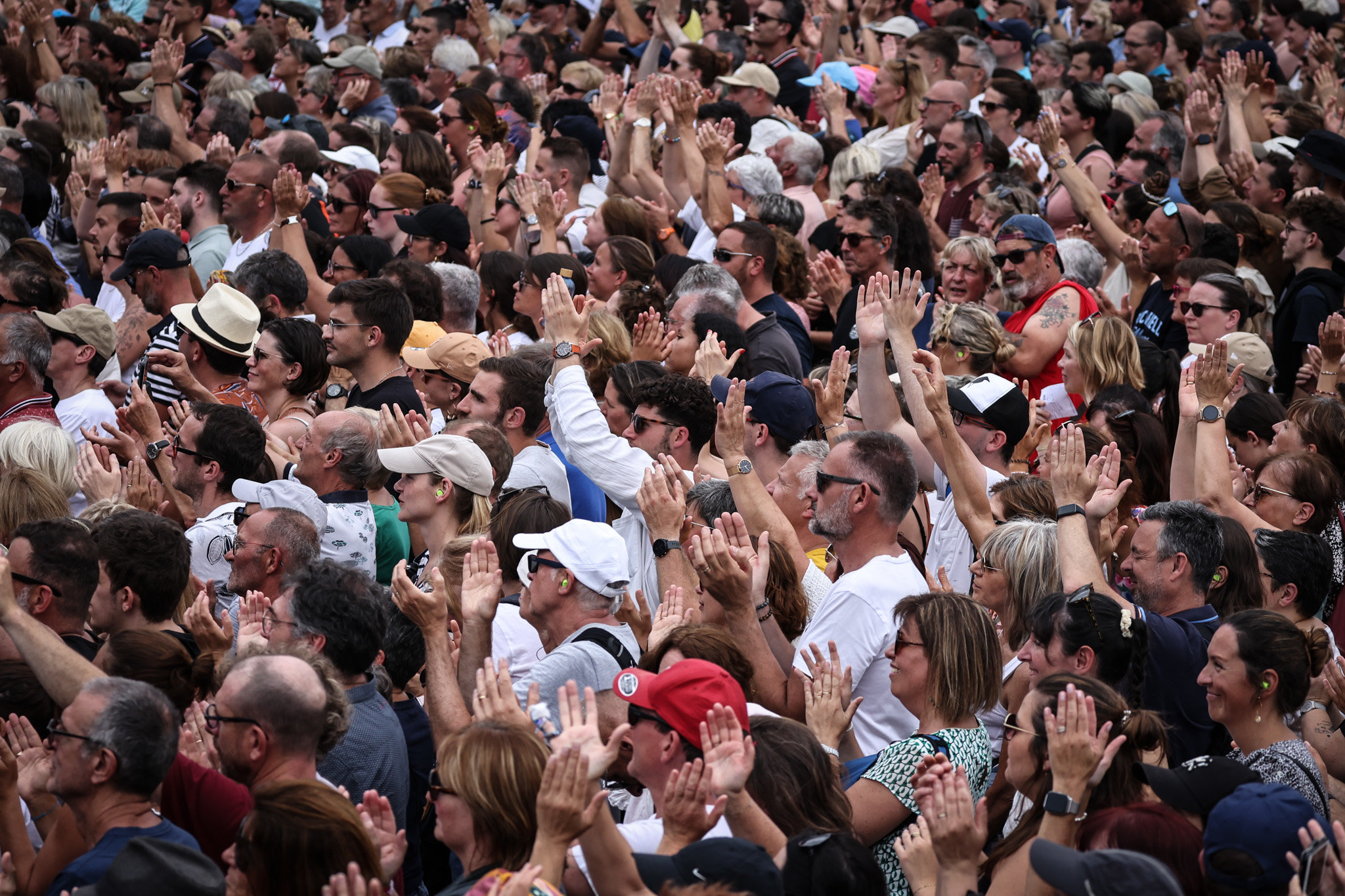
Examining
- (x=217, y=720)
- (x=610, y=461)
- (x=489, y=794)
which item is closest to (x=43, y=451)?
(x=610, y=461)

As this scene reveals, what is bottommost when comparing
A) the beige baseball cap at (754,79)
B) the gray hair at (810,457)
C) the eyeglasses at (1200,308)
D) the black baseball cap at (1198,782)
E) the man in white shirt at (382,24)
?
the man in white shirt at (382,24)

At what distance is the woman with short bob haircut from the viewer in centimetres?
332

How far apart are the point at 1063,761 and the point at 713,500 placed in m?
2.10

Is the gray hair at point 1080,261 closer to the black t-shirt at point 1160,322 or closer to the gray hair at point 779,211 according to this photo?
the black t-shirt at point 1160,322

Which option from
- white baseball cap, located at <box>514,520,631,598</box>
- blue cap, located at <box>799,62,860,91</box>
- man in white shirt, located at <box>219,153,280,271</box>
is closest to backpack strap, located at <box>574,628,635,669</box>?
white baseball cap, located at <box>514,520,631,598</box>

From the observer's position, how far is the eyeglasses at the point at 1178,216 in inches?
338

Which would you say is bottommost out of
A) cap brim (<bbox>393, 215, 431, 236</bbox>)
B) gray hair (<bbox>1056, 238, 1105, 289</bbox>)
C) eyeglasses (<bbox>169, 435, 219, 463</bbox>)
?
gray hair (<bbox>1056, 238, 1105, 289</bbox>)

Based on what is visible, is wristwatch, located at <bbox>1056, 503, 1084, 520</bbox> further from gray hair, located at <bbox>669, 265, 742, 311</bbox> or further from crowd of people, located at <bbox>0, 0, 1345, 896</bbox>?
gray hair, located at <bbox>669, 265, 742, 311</bbox>

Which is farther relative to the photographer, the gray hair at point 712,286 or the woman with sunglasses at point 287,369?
the gray hair at point 712,286

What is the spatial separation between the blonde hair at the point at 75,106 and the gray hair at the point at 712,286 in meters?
6.00

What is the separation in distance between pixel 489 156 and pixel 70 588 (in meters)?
5.61

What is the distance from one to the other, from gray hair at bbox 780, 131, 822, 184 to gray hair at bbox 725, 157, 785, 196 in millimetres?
232

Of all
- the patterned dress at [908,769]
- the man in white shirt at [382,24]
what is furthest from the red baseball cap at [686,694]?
the man in white shirt at [382,24]

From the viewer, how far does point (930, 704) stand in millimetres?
4160
